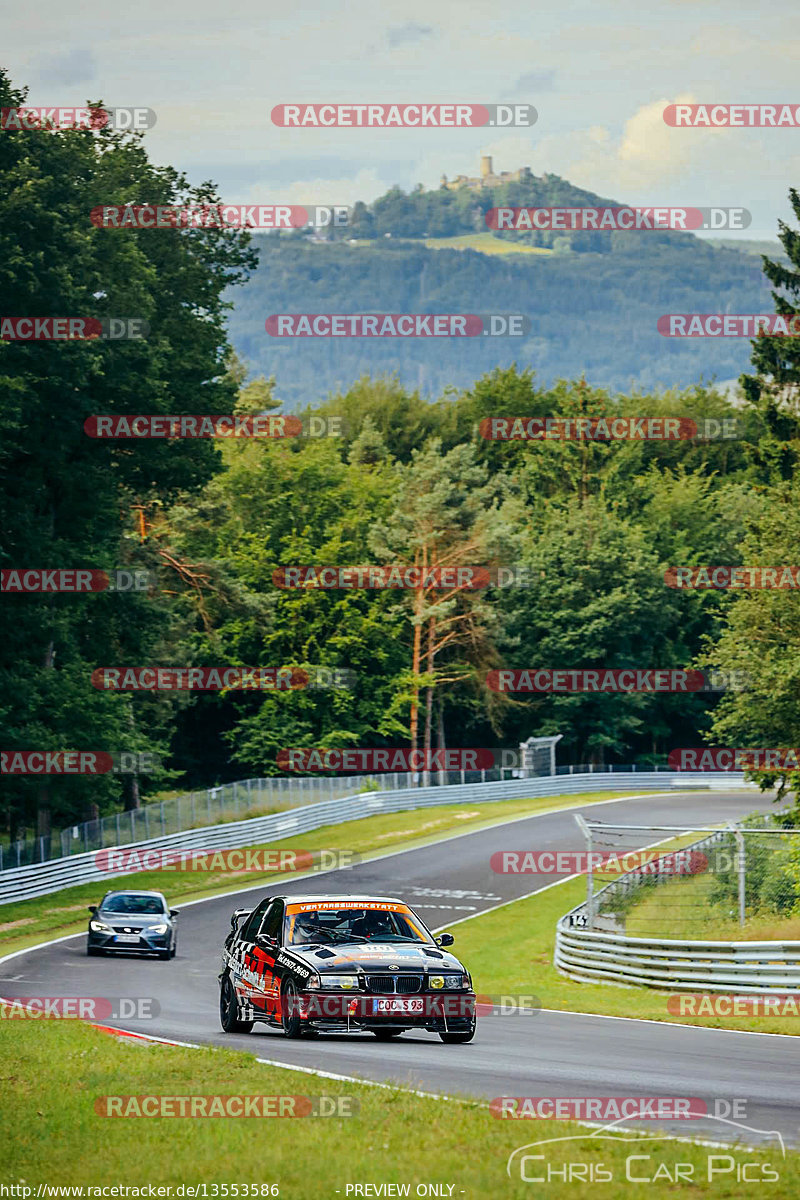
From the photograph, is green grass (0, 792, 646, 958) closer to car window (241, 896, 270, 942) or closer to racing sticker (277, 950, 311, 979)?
car window (241, 896, 270, 942)

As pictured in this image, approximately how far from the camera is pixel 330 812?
60.6m

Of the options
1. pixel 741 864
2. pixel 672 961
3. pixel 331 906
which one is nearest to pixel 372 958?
pixel 331 906

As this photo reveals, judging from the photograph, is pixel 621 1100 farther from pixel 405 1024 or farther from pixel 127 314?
pixel 127 314

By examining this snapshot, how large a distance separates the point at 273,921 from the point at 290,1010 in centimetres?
111

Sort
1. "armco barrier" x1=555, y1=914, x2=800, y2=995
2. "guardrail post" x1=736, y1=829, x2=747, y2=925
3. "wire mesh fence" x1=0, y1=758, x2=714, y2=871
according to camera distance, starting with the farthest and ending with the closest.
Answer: "wire mesh fence" x1=0, y1=758, x2=714, y2=871 → "guardrail post" x1=736, y1=829, x2=747, y2=925 → "armco barrier" x1=555, y1=914, x2=800, y2=995

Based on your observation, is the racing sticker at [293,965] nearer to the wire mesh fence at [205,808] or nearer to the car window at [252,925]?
the car window at [252,925]

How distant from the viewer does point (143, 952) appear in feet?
100

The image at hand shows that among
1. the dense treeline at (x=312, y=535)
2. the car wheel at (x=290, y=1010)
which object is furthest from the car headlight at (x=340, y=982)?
the dense treeline at (x=312, y=535)

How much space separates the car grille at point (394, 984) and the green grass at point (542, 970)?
4.78 m

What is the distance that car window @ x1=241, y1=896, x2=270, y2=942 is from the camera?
55.0ft

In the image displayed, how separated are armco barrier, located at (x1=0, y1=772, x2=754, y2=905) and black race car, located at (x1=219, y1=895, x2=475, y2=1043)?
25395 mm

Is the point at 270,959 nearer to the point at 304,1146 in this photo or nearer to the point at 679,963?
the point at 304,1146
